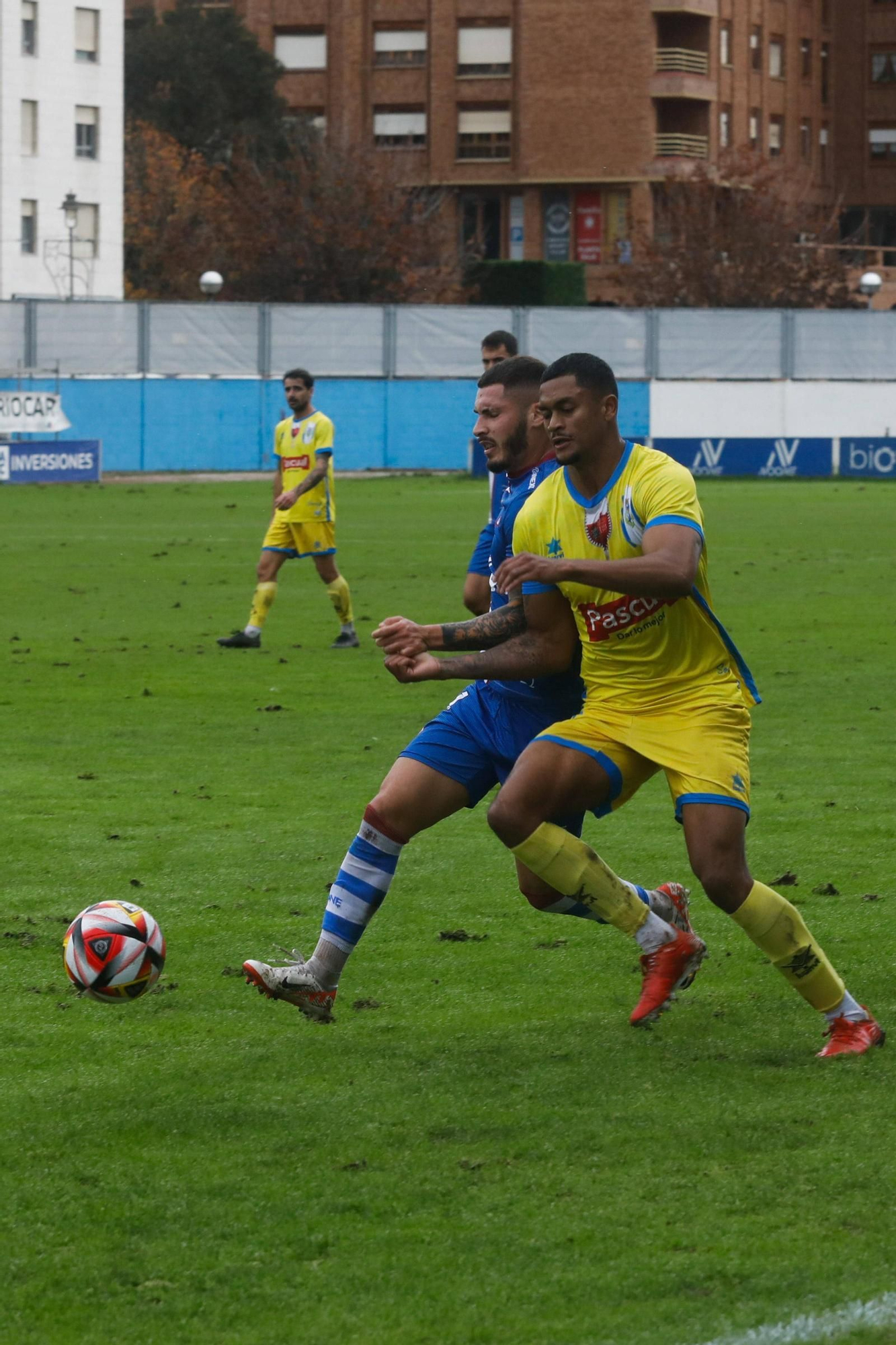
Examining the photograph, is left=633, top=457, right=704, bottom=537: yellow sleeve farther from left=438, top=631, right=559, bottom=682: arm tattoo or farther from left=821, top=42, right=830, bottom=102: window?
left=821, top=42, right=830, bottom=102: window

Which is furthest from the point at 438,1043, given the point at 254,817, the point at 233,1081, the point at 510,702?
the point at 254,817

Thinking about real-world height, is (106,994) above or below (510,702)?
below

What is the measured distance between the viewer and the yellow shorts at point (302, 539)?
1591 cm

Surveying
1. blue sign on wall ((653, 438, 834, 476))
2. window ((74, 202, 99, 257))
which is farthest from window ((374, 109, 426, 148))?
blue sign on wall ((653, 438, 834, 476))

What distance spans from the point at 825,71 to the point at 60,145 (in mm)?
39158

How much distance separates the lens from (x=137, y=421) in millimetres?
40562

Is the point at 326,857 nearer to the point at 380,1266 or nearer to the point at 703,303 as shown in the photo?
the point at 380,1266

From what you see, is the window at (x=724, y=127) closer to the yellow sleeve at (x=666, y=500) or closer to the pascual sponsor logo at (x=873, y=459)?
the pascual sponsor logo at (x=873, y=459)

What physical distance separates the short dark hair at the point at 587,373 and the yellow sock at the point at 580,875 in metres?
1.24

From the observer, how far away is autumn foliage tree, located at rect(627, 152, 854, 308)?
222ft

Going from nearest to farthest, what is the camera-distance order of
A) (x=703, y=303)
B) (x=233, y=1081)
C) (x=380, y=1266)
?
(x=380, y=1266)
(x=233, y=1081)
(x=703, y=303)

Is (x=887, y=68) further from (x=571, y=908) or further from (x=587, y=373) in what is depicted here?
(x=587, y=373)

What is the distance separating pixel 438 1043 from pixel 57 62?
6901 cm

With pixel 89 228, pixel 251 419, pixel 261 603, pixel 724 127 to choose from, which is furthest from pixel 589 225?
pixel 261 603
